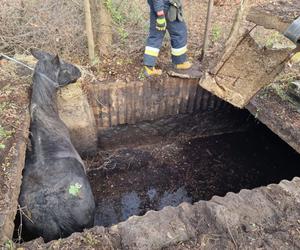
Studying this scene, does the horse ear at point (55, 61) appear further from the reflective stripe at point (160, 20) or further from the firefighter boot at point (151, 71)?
the reflective stripe at point (160, 20)

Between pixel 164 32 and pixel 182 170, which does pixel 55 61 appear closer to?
pixel 164 32

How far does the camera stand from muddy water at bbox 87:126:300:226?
Answer: 5191 mm

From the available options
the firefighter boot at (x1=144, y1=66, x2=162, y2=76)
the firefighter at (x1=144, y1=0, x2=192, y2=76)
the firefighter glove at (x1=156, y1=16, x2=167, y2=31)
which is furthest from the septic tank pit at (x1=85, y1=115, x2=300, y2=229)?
the firefighter glove at (x1=156, y1=16, x2=167, y2=31)

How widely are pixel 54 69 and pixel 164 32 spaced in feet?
5.88

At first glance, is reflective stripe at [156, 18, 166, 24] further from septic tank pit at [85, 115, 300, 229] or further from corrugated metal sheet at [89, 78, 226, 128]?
septic tank pit at [85, 115, 300, 229]

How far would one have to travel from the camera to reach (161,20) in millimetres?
4703

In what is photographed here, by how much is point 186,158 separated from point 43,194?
9.78 ft

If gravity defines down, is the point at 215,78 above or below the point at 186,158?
above

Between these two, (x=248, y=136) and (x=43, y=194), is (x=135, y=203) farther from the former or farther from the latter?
(x=248, y=136)

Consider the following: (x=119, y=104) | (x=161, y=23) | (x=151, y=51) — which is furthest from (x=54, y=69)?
(x=161, y=23)

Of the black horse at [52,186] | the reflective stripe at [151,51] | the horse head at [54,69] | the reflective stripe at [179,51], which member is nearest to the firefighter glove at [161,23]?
the reflective stripe at [151,51]

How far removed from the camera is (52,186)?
360cm

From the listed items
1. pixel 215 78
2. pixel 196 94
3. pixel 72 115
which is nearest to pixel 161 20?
pixel 215 78

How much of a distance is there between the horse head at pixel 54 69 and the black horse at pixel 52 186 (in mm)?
468
